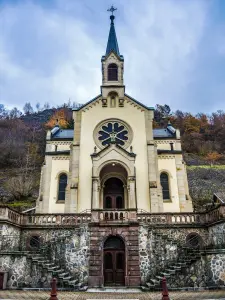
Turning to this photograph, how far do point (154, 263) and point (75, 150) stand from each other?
45.9ft

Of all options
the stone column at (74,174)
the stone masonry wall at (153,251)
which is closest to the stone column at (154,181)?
the stone column at (74,174)

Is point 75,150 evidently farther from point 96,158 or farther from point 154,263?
point 154,263

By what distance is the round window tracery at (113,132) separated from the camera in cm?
2762

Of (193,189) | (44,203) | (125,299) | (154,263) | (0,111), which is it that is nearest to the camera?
(125,299)

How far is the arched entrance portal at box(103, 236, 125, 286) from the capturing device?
16.8 metres

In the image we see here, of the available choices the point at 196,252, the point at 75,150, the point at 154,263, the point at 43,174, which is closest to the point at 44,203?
the point at 43,174

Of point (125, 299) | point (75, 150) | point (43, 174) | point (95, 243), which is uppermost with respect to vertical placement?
point (75, 150)

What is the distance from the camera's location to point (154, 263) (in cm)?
1631

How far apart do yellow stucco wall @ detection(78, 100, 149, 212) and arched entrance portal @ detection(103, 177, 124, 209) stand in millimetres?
1862

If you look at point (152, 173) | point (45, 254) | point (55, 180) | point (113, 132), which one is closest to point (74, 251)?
point (45, 254)

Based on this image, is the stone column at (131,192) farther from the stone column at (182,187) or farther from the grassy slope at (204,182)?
the grassy slope at (204,182)

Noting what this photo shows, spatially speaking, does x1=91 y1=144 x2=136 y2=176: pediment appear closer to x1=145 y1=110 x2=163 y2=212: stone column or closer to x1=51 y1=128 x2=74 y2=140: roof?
x1=145 y1=110 x2=163 y2=212: stone column

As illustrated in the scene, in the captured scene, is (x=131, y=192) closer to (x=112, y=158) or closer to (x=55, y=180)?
(x=112, y=158)

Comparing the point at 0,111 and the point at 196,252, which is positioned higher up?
the point at 0,111
